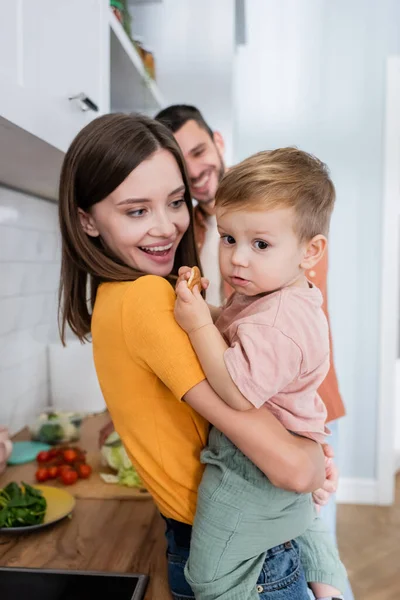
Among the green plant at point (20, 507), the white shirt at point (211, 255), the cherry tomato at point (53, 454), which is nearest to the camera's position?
the green plant at point (20, 507)

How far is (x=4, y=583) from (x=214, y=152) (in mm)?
1380

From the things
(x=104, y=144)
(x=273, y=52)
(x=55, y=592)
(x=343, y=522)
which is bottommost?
(x=343, y=522)

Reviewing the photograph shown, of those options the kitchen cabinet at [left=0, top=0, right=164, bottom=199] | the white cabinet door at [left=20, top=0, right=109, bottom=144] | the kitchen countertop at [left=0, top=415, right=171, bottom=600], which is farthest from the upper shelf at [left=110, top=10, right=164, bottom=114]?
the kitchen countertop at [left=0, top=415, right=171, bottom=600]

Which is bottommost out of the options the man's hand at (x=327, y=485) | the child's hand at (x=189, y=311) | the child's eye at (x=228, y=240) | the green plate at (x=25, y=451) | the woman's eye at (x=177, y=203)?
the green plate at (x=25, y=451)

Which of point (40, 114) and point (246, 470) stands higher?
point (40, 114)

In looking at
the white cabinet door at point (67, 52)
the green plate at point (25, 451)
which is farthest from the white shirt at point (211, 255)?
the green plate at point (25, 451)

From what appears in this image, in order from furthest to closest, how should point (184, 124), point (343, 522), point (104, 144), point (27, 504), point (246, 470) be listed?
1. point (343, 522)
2. point (184, 124)
3. point (27, 504)
4. point (104, 144)
5. point (246, 470)

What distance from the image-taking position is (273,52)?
321 cm

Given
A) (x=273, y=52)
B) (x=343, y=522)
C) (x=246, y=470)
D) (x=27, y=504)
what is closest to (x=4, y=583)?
(x=27, y=504)

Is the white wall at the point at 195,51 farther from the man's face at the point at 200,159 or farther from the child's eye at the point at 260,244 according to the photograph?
the child's eye at the point at 260,244

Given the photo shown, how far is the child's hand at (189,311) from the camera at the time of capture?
2.75ft

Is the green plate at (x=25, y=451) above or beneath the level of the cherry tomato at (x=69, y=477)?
beneath

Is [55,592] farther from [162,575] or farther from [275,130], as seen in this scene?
[275,130]

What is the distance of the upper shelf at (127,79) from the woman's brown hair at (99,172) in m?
0.61
